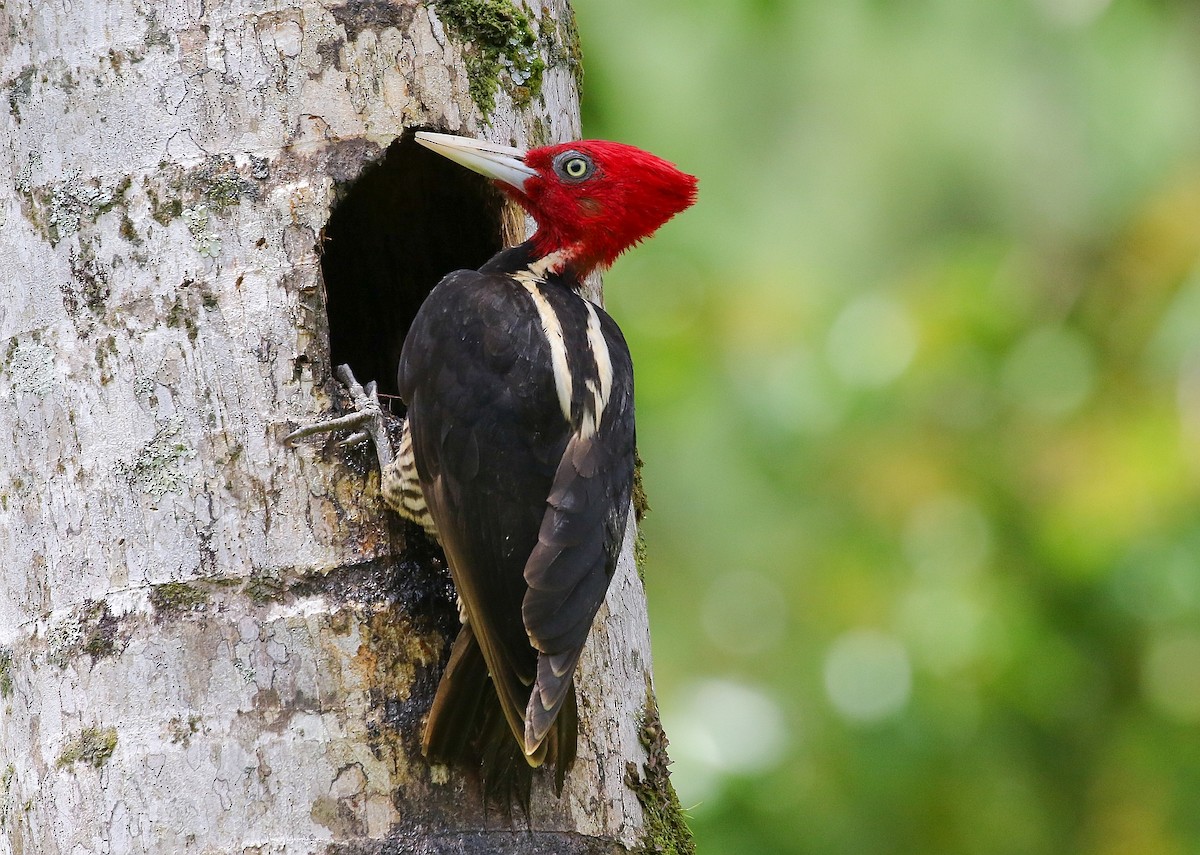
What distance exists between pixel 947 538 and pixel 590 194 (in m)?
2.88

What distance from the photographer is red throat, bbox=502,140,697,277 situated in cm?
375

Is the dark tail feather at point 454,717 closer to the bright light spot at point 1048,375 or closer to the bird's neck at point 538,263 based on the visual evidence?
the bird's neck at point 538,263

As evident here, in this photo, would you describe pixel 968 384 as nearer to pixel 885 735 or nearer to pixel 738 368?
pixel 738 368

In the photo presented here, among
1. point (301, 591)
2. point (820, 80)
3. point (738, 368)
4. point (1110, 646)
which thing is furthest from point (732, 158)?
point (301, 591)

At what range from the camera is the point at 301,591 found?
9.84 ft

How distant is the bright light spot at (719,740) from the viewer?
527 centimetres

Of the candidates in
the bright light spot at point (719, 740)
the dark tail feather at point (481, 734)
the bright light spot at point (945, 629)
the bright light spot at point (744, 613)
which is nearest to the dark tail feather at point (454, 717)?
the dark tail feather at point (481, 734)

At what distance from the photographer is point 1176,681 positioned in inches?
228

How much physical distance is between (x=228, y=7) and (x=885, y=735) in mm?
3692

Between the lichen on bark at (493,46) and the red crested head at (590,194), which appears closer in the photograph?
the lichen on bark at (493,46)

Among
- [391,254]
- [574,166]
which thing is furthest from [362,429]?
[391,254]

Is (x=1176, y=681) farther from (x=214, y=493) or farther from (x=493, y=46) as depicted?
(x=214, y=493)

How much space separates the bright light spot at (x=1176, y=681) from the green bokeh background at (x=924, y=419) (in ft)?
0.04

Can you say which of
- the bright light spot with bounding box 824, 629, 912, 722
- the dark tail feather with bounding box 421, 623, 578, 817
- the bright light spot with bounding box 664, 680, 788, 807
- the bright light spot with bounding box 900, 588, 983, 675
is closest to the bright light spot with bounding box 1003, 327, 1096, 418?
the bright light spot with bounding box 900, 588, 983, 675
